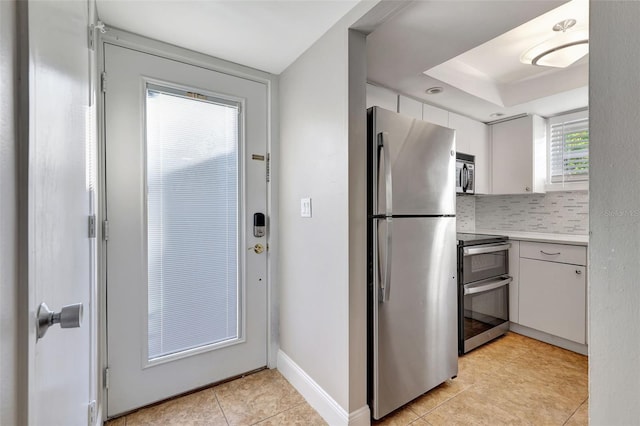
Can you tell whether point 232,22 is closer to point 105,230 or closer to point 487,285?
point 105,230

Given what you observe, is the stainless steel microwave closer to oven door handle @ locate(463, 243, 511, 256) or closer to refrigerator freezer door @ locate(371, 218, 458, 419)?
oven door handle @ locate(463, 243, 511, 256)

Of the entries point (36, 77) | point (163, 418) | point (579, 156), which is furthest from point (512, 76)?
point (163, 418)

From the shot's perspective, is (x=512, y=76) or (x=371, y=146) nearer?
(x=371, y=146)

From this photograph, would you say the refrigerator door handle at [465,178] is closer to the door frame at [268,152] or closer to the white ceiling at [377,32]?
the white ceiling at [377,32]

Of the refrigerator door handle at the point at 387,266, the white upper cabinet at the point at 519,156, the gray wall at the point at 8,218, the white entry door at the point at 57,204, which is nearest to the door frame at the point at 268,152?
the white entry door at the point at 57,204

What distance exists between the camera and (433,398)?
6.18ft

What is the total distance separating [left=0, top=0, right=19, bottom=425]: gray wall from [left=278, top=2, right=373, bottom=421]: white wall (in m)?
1.24

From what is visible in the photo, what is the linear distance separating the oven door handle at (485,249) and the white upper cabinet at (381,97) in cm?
132

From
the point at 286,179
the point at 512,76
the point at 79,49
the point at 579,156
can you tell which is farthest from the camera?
the point at 579,156

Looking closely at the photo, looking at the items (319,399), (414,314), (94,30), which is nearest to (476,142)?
(414,314)

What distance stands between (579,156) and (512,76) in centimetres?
114

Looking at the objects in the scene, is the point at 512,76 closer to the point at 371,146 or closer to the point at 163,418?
the point at 371,146

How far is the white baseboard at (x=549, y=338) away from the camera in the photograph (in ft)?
8.13

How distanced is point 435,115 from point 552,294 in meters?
1.89
